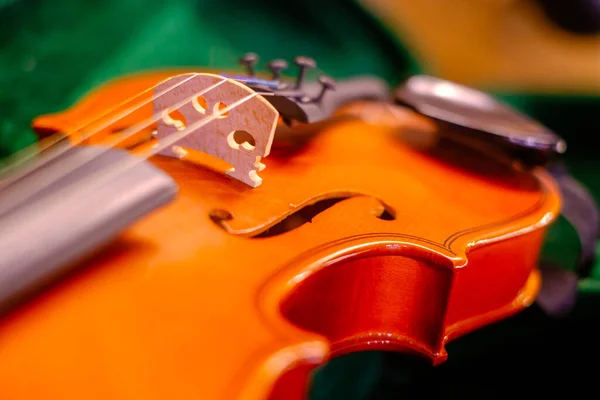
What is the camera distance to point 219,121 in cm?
60

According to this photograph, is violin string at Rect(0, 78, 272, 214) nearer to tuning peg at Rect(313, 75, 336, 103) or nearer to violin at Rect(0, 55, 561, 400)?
violin at Rect(0, 55, 561, 400)

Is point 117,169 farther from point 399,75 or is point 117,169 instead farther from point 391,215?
point 399,75

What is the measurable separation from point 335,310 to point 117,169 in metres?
0.26

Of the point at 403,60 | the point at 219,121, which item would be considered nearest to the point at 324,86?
the point at 219,121

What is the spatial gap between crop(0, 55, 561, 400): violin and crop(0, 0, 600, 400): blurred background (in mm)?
324

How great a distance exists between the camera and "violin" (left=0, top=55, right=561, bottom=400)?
1.30 feet

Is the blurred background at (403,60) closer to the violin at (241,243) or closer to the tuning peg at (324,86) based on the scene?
the violin at (241,243)

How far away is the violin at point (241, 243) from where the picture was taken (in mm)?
396

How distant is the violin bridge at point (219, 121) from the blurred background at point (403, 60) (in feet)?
1.90

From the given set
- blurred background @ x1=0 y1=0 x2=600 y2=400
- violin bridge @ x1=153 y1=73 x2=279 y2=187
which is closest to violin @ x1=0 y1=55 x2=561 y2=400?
violin bridge @ x1=153 y1=73 x2=279 y2=187

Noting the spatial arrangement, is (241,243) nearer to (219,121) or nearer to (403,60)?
(219,121)

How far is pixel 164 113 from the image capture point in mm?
631

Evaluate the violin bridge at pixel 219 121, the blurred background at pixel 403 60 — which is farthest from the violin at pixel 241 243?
the blurred background at pixel 403 60

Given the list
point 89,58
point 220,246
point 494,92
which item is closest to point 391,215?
point 220,246
